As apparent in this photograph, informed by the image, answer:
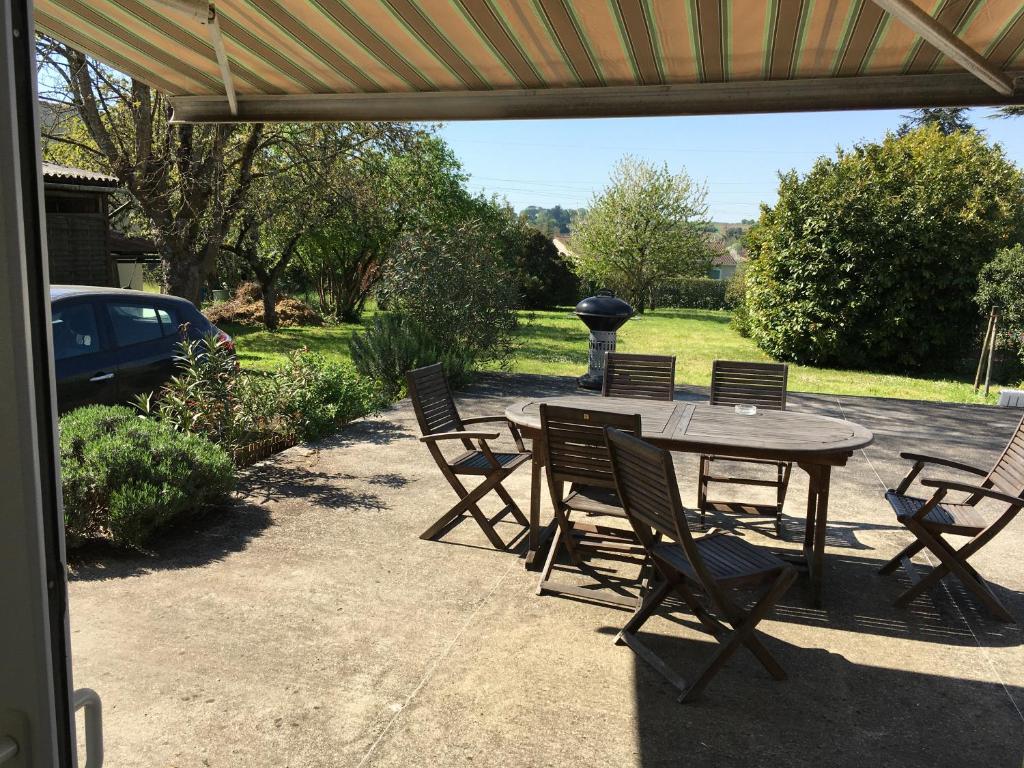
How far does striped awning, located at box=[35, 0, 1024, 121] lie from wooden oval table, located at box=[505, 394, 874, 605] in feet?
6.04

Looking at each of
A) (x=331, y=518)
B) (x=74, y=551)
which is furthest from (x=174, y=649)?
(x=331, y=518)

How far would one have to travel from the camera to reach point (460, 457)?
5.55m

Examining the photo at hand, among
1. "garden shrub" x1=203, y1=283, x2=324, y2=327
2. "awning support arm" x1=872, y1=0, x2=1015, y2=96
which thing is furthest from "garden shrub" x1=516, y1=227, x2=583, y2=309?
"awning support arm" x1=872, y1=0, x2=1015, y2=96

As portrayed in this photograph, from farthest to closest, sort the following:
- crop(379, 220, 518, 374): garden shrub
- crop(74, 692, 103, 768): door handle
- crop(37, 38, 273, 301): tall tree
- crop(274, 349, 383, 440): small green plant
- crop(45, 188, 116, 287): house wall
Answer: crop(45, 188, 116, 287): house wall, crop(379, 220, 518, 374): garden shrub, crop(37, 38, 273, 301): tall tree, crop(274, 349, 383, 440): small green plant, crop(74, 692, 103, 768): door handle

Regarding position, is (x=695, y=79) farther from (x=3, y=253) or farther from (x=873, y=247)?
(x=873, y=247)

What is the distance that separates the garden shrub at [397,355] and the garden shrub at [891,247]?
9.24 meters

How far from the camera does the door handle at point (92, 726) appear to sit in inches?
48.3

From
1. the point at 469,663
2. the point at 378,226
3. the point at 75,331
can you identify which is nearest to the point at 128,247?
the point at 378,226

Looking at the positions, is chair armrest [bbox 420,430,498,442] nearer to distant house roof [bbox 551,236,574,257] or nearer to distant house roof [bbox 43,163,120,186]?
distant house roof [bbox 43,163,120,186]

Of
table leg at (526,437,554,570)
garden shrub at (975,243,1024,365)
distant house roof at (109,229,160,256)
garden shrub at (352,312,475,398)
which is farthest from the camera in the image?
distant house roof at (109,229,160,256)

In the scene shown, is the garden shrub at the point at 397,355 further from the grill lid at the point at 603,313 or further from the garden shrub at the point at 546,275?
the garden shrub at the point at 546,275

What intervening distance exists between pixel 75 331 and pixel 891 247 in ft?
50.7

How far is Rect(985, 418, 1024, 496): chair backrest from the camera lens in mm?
4531

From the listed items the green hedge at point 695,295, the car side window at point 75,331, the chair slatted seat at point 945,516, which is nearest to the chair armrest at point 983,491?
the chair slatted seat at point 945,516
